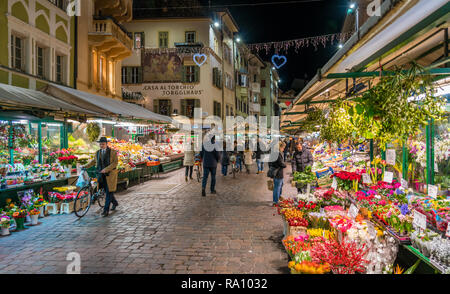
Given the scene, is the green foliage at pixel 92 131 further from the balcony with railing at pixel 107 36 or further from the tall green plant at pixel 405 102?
the tall green plant at pixel 405 102

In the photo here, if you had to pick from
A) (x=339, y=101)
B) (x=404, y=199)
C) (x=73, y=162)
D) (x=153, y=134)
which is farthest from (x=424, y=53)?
(x=153, y=134)

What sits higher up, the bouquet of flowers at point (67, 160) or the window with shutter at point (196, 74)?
the window with shutter at point (196, 74)

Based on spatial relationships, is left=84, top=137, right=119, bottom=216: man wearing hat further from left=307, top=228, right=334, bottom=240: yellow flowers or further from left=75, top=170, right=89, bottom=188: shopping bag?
left=307, top=228, right=334, bottom=240: yellow flowers

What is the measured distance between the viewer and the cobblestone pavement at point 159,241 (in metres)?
4.80

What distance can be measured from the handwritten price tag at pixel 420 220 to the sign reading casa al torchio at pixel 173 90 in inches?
1016

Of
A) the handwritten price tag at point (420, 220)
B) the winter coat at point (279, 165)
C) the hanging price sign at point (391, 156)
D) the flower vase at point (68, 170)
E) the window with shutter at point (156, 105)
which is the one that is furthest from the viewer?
the window with shutter at point (156, 105)

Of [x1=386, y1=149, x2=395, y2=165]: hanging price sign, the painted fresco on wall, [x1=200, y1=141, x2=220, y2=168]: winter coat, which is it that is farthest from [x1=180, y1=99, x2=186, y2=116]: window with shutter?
[x1=386, y1=149, x2=395, y2=165]: hanging price sign

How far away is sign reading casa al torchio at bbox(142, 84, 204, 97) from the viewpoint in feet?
92.9

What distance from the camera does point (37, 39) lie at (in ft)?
38.2

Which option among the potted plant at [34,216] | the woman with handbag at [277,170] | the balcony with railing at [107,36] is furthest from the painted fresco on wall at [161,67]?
the potted plant at [34,216]

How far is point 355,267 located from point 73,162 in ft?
30.7

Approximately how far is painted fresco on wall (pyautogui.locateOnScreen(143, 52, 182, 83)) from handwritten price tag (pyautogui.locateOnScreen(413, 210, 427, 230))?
26341mm

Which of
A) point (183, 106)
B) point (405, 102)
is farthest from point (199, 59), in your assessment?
point (405, 102)
